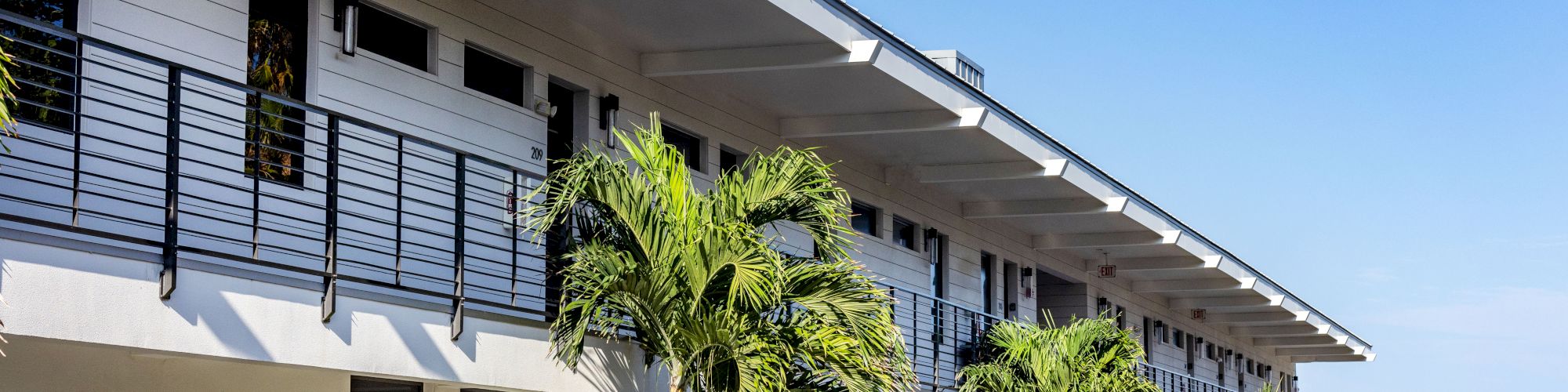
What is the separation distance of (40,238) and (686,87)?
752 cm

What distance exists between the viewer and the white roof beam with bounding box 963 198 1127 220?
17953 millimetres

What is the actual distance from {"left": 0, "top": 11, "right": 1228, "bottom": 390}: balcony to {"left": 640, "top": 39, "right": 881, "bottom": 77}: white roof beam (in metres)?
2.05

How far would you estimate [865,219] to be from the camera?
16.4 metres

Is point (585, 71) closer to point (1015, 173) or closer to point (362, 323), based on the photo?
point (362, 323)

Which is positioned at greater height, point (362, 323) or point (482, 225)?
point (482, 225)

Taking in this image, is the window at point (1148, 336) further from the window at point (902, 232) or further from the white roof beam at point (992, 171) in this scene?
the white roof beam at point (992, 171)

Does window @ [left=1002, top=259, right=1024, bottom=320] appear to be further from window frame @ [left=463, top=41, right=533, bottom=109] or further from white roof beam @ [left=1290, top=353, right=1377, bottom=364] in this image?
white roof beam @ [left=1290, top=353, right=1377, bottom=364]

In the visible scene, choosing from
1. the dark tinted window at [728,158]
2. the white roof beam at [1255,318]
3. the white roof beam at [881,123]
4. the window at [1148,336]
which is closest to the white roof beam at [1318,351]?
the white roof beam at [1255,318]

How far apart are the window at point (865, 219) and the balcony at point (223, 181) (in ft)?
19.8

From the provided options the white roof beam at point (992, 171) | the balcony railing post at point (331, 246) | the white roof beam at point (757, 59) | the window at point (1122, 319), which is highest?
the white roof beam at point (757, 59)

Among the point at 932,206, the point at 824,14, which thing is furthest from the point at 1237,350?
the point at 824,14

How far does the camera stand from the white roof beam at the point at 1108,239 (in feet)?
66.8

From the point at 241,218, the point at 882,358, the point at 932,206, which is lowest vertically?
the point at 882,358

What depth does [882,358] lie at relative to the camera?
9617 mm
